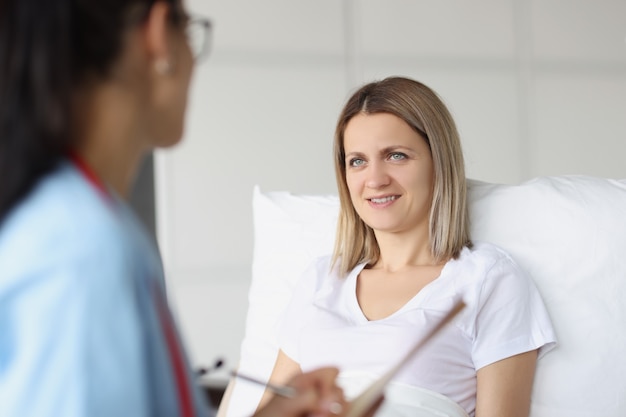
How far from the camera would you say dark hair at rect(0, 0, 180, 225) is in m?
0.78

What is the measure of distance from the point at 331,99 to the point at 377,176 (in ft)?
5.17

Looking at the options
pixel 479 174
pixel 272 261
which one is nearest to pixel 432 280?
pixel 272 261

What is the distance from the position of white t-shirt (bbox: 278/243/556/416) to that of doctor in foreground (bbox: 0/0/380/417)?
1.08 meters

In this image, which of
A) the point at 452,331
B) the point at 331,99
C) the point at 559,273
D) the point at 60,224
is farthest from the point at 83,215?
the point at 331,99

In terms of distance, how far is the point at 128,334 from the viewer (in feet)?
2.45

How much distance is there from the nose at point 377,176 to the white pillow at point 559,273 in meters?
0.27

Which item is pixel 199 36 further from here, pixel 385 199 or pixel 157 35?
pixel 385 199

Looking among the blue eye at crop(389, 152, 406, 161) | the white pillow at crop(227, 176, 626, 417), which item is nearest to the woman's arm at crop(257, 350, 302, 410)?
the white pillow at crop(227, 176, 626, 417)

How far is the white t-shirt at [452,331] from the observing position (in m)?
1.89

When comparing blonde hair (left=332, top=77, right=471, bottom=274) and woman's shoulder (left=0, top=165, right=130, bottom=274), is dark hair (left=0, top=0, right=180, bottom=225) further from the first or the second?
blonde hair (left=332, top=77, right=471, bottom=274)

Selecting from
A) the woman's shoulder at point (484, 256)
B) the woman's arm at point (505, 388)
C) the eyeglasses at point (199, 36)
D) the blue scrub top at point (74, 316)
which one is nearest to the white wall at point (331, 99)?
the woman's shoulder at point (484, 256)

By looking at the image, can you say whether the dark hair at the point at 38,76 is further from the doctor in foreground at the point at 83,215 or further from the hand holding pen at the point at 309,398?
the hand holding pen at the point at 309,398

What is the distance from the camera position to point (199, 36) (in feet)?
3.21

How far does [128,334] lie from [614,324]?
1.51m
